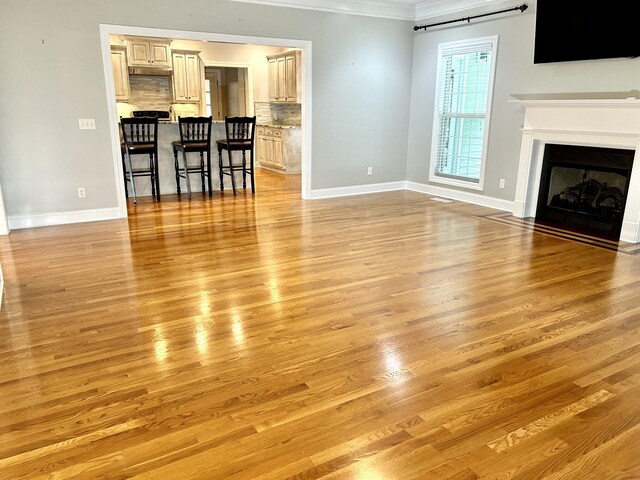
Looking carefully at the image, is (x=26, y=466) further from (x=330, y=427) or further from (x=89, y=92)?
(x=89, y=92)

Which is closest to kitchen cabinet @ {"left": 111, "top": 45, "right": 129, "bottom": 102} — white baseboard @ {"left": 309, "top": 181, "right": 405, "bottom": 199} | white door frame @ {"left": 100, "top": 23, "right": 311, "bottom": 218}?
white door frame @ {"left": 100, "top": 23, "right": 311, "bottom": 218}

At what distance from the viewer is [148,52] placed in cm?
916

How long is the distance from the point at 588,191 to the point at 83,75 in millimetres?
5855

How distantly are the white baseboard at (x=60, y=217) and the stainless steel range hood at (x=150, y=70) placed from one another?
4.80 m

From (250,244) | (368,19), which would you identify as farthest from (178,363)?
(368,19)

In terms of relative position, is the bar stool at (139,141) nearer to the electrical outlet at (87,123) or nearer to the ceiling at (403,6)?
the electrical outlet at (87,123)

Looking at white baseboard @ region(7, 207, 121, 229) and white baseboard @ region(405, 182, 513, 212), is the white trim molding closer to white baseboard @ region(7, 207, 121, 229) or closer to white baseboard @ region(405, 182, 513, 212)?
white baseboard @ region(405, 182, 513, 212)

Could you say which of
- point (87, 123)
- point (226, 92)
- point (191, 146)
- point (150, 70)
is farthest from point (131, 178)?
point (226, 92)

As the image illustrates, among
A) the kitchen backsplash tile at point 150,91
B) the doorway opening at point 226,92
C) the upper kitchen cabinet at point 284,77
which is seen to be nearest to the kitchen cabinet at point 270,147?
the upper kitchen cabinet at point 284,77

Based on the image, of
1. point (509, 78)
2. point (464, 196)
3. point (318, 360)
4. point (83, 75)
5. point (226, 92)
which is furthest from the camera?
point (226, 92)

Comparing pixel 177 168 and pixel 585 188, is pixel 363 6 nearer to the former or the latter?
pixel 177 168

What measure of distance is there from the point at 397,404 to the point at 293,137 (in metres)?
7.91

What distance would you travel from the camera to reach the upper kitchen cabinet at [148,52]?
902 cm

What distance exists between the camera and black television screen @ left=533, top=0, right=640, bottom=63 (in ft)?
15.1
